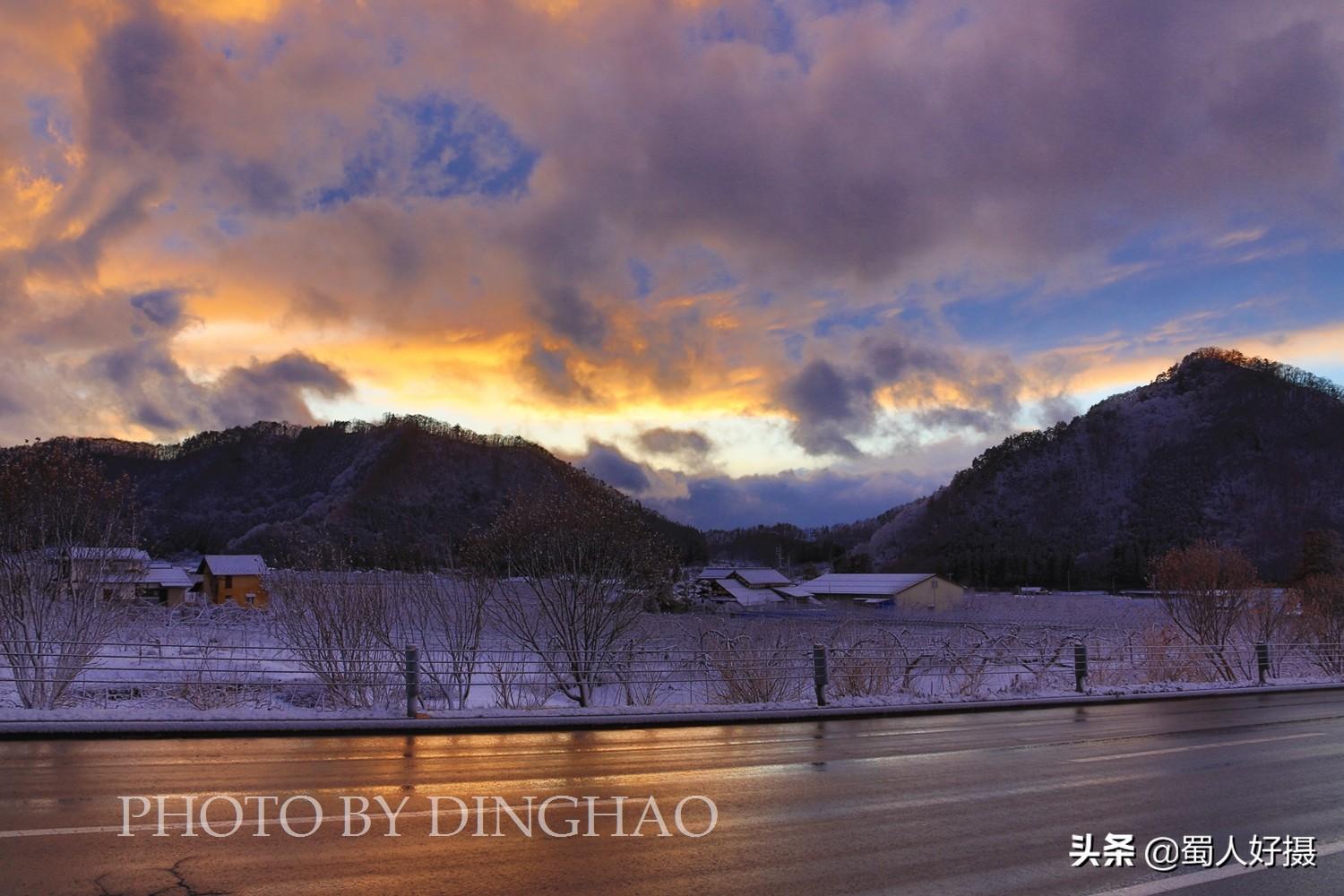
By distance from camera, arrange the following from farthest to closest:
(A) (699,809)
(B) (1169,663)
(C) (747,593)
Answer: (C) (747,593) → (B) (1169,663) → (A) (699,809)

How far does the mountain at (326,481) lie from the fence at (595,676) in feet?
255

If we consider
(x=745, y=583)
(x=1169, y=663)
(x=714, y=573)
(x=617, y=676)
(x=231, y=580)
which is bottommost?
(x=745, y=583)

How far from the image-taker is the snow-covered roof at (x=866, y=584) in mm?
94438

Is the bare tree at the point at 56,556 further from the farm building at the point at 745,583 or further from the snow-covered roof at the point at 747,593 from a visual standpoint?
the farm building at the point at 745,583

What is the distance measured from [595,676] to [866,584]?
7971 cm

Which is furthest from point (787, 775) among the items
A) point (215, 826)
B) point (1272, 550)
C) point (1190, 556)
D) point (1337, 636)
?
point (1272, 550)

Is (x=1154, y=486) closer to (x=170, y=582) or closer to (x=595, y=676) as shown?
(x=170, y=582)

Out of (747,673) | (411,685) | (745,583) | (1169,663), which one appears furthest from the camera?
(745,583)

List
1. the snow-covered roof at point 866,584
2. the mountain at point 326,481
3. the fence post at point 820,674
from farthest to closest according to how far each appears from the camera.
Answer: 1. the mountain at point 326,481
2. the snow-covered roof at point 866,584
3. the fence post at point 820,674

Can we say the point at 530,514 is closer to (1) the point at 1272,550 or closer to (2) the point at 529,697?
(2) the point at 529,697

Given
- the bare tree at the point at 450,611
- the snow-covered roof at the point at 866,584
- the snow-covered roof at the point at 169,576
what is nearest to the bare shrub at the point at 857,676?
the bare tree at the point at 450,611

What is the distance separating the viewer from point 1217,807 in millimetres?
9359

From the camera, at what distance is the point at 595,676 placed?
24797 mm

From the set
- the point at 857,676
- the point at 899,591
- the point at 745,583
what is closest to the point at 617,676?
the point at 857,676
